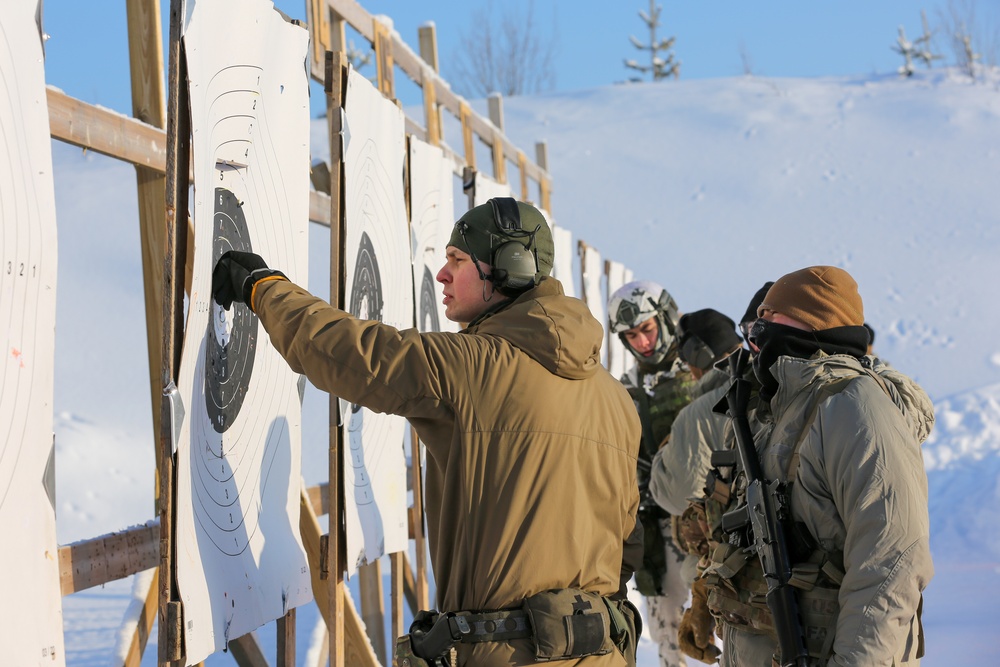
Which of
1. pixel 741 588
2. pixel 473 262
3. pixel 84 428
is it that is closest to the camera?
pixel 473 262

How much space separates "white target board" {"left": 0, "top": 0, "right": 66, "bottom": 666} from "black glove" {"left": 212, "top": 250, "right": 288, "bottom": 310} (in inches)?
17.8

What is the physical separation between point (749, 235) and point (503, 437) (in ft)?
62.5

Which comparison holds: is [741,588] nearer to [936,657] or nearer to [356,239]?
[356,239]

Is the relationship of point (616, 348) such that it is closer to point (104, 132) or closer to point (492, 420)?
point (104, 132)

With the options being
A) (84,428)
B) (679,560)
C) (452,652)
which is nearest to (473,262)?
(452,652)

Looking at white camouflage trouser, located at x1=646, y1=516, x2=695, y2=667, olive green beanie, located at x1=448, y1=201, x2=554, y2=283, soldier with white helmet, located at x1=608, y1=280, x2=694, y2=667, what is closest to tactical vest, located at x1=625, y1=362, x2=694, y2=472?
soldier with white helmet, located at x1=608, y1=280, x2=694, y2=667

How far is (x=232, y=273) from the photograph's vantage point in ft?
6.79

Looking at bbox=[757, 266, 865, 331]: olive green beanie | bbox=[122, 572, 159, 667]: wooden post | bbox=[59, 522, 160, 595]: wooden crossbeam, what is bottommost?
bbox=[122, 572, 159, 667]: wooden post

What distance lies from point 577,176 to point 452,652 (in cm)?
2112

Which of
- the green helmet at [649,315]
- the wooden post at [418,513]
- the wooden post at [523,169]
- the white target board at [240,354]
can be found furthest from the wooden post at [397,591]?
the wooden post at [523,169]

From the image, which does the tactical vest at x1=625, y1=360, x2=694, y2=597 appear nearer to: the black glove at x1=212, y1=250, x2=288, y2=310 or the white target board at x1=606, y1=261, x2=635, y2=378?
the black glove at x1=212, y1=250, x2=288, y2=310

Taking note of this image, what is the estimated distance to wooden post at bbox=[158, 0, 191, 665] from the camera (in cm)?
187

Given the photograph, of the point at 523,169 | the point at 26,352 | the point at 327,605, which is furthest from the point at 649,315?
the point at 523,169

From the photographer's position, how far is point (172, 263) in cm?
186
